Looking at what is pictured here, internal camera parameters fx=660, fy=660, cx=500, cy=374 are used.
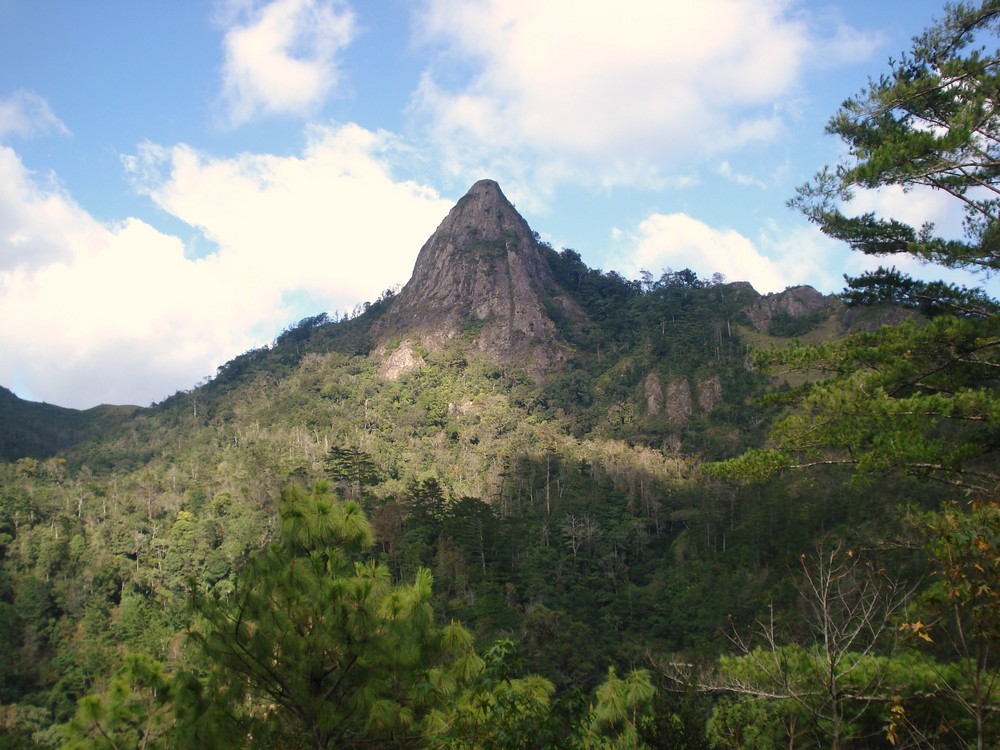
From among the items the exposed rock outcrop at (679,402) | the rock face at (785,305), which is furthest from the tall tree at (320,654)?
the rock face at (785,305)

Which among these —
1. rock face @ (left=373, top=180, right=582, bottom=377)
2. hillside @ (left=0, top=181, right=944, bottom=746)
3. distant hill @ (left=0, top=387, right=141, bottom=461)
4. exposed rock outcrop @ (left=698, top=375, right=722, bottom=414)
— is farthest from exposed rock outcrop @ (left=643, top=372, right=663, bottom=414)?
distant hill @ (left=0, top=387, right=141, bottom=461)

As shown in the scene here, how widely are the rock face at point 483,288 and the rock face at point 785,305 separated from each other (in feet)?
74.9

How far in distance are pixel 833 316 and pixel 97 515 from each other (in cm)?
6858

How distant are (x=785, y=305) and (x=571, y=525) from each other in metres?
51.0

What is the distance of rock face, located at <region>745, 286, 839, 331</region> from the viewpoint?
7431cm

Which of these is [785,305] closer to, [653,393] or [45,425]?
[653,393]

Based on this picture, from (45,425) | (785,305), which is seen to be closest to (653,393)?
(785,305)

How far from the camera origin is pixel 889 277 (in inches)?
332

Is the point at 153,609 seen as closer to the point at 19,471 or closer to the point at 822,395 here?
the point at 19,471

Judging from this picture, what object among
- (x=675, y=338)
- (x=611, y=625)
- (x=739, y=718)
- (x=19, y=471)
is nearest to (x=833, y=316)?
(x=675, y=338)

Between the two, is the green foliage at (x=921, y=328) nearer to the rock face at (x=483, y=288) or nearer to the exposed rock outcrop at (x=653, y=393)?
the exposed rock outcrop at (x=653, y=393)

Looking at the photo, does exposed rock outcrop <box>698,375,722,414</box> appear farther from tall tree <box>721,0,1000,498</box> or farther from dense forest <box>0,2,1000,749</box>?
tall tree <box>721,0,1000,498</box>

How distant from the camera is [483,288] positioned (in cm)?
8125

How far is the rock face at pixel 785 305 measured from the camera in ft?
244
